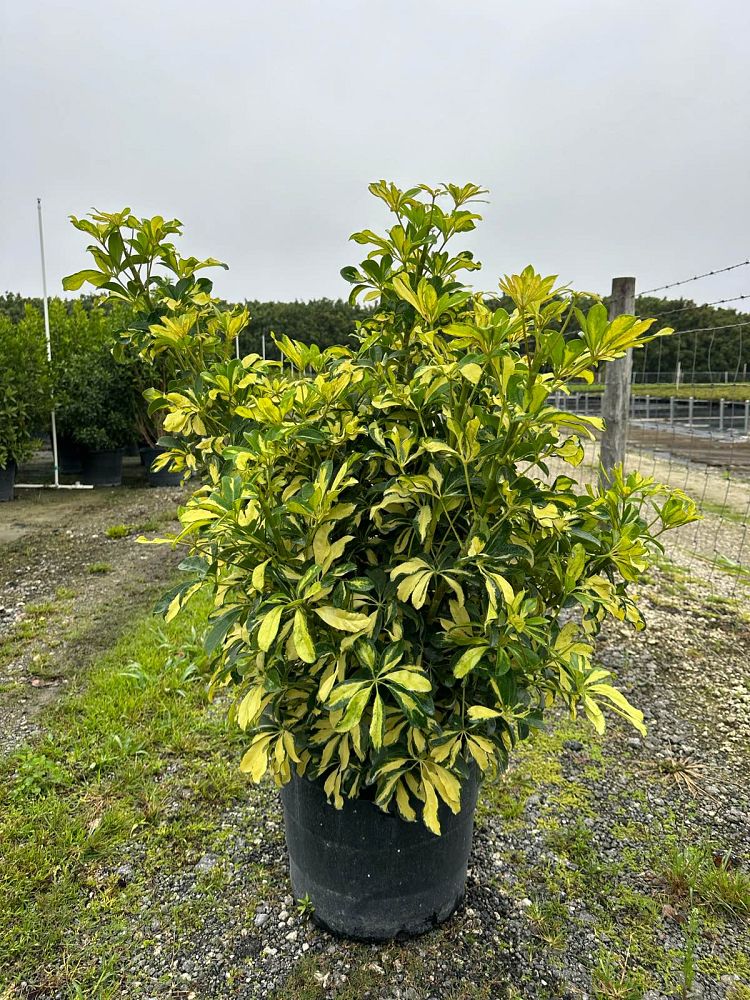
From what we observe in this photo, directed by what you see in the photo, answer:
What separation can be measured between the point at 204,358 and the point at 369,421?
2.08 feet

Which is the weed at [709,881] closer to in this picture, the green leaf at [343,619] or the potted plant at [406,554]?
the potted plant at [406,554]

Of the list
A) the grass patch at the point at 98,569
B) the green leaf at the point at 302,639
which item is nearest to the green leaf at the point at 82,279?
the green leaf at the point at 302,639

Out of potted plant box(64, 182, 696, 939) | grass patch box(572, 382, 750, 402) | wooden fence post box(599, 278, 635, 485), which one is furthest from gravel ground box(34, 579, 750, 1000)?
wooden fence post box(599, 278, 635, 485)

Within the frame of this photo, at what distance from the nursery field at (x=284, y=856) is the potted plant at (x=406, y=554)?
0.20 meters

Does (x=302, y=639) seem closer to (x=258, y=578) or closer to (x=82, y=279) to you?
(x=258, y=578)

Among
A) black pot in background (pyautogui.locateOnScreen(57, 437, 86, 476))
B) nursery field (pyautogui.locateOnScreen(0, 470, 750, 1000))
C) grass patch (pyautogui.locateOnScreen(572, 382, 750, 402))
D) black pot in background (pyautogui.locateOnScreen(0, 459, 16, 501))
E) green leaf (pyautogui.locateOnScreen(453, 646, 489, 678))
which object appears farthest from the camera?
black pot in background (pyautogui.locateOnScreen(57, 437, 86, 476))

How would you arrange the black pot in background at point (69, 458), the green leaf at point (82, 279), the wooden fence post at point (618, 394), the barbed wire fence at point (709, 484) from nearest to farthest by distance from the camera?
the green leaf at point (82, 279)
the wooden fence post at point (618, 394)
the barbed wire fence at point (709, 484)
the black pot in background at point (69, 458)

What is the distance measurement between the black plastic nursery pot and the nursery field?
2.5 inches

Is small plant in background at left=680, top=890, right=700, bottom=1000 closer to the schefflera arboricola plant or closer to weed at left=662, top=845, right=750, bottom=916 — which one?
weed at left=662, top=845, right=750, bottom=916

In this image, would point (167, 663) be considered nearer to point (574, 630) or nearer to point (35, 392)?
point (574, 630)

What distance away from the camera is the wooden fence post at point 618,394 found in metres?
3.43

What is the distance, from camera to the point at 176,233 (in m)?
1.57

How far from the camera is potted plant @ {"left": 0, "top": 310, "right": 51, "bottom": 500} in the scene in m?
6.54

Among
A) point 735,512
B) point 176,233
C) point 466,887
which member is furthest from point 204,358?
point 735,512
